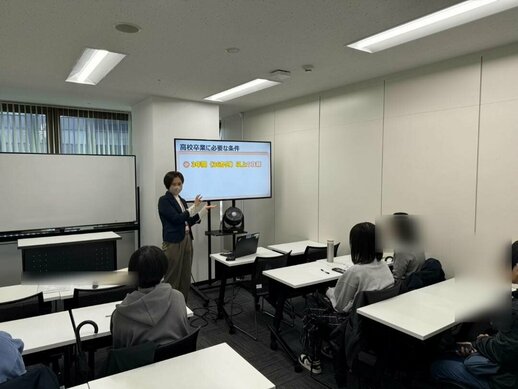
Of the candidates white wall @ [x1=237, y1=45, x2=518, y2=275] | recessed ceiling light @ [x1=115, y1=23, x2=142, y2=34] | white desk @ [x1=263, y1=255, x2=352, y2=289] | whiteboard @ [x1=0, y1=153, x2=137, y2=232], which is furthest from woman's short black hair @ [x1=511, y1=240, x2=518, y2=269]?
whiteboard @ [x1=0, y1=153, x2=137, y2=232]

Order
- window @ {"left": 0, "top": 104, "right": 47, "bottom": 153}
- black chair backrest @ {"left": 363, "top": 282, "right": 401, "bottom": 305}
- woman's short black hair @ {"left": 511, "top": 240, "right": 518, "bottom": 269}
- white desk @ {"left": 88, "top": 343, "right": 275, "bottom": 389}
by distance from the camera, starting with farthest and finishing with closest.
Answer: window @ {"left": 0, "top": 104, "right": 47, "bottom": 153} < black chair backrest @ {"left": 363, "top": 282, "right": 401, "bottom": 305} < woman's short black hair @ {"left": 511, "top": 240, "right": 518, "bottom": 269} < white desk @ {"left": 88, "top": 343, "right": 275, "bottom": 389}

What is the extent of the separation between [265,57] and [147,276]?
7.40 feet

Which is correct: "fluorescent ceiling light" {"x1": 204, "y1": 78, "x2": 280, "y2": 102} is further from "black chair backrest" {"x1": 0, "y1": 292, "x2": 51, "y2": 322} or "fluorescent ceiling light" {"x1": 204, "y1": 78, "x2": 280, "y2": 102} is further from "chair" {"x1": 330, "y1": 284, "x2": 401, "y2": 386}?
"black chair backrest" {"x1": 0, "y1": 292, "x2": 51, "y2": 322}

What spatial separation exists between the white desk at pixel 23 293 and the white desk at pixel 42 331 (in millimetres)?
355

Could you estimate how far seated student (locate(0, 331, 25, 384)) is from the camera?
121cm

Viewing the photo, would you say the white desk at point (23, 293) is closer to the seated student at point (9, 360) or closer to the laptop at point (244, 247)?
the seated student at point (9, 360)

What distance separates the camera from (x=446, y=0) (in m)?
2.06

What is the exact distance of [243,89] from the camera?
4422 mm

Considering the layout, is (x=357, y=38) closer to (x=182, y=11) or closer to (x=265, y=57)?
(x=265, y=57)

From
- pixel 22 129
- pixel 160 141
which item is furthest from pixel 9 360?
pixel 22 129

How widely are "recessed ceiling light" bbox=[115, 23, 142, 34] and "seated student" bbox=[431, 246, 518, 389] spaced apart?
273 cm

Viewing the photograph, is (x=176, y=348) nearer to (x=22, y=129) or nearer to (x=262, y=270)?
(x=262, y=270)

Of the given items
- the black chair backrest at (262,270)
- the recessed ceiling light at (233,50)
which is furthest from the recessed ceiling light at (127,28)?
the black chair backrest at (262,270)

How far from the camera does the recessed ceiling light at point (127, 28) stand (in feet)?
7.78
